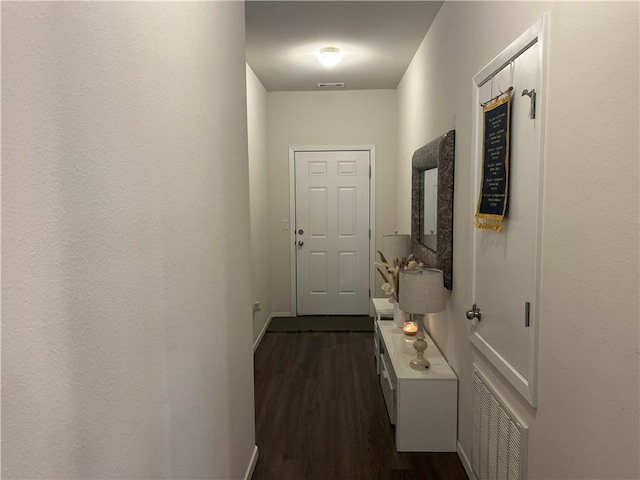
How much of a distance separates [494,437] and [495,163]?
115cm

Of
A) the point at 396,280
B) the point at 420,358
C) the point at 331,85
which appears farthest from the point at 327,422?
the point at 331,85

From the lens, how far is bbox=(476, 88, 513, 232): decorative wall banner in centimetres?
→ 172

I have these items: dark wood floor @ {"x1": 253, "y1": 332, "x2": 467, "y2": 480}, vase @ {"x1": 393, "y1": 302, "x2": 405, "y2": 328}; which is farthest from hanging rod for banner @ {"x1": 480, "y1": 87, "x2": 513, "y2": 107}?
dark wood floor @ {"x1": 253, "y1": 332, "x2": 467, "y2": 480}

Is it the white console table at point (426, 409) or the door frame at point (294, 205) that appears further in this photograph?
the door frame at point (294, 205)

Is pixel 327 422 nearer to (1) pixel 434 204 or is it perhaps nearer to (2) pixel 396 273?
(2) pixel 396 273

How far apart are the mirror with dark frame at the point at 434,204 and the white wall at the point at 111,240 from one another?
144 cm

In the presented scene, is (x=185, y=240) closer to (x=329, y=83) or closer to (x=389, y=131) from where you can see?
(x=329, y=83)

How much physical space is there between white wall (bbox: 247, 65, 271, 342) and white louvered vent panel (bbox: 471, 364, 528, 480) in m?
2.49

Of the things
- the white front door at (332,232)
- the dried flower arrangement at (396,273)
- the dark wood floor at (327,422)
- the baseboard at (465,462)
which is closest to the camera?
the baseboard at (465,462)

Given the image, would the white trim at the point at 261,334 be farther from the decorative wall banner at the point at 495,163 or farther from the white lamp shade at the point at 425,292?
the decorative wall banner at the point at 495,163

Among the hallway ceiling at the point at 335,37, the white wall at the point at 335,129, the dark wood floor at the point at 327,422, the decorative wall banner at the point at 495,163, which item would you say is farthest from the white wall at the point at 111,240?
the white wall at the point at 335,129

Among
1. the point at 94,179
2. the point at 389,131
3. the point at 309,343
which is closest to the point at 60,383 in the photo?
the point at 94,179

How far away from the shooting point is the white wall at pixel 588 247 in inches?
40.7

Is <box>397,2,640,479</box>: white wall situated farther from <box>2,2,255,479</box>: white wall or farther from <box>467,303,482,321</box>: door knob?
<box>2,2,255,479</box>: white wall
